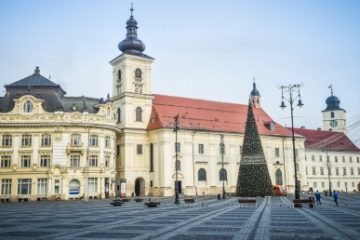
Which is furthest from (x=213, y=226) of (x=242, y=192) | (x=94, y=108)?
(x=94, y=108)

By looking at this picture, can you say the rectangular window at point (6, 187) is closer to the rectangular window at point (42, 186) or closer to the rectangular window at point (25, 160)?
the rectangular window at point (25, 160)

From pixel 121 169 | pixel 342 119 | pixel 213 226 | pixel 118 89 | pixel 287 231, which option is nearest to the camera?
pixel 287 231

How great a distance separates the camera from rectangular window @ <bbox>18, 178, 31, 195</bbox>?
176ft

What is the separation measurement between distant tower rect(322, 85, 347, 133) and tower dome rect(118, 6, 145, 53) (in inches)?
2564

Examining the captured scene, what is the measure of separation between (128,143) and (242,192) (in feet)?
69.8

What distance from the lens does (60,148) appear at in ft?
182

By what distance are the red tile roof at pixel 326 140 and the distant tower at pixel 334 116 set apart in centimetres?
689

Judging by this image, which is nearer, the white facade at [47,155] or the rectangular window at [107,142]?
the white facade at [47,155]

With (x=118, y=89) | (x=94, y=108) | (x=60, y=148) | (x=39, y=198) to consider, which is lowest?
(x=39, y=198)

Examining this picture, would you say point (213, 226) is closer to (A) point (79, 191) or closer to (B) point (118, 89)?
(A) point (79, 191)

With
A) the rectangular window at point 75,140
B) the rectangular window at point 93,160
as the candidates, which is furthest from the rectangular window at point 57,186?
the rectangular window at point 75,140

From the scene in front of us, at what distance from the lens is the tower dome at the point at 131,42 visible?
226ft

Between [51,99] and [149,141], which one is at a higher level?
[51,99]

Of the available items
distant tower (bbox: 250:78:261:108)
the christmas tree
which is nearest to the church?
distant tower (bbox: 250:78:261:108)
